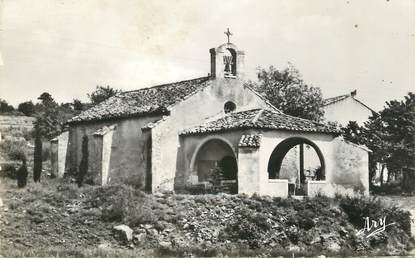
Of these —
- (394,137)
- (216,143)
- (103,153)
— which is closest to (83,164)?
(103,153)

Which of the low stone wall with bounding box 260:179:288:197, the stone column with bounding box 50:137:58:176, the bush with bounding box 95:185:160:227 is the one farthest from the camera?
the stone column with bounding box 50:137:58:176

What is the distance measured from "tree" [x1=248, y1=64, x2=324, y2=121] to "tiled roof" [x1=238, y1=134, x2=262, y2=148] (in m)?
13.8

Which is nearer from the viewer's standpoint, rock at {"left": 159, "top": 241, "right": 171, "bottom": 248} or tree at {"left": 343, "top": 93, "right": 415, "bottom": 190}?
rock at {"left": 159, "top": 241, "right": 171, "bottom": 248}

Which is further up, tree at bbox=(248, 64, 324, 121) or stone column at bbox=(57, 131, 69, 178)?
tree at bbox=(248, 64, 324, 121)

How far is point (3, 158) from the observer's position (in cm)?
4106

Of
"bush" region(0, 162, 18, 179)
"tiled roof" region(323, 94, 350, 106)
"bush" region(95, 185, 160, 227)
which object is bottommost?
"bush" region(95, 185, 160, 227)

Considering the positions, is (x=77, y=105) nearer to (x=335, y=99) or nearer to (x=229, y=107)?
(x=335, y=99)

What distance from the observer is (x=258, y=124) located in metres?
28.8

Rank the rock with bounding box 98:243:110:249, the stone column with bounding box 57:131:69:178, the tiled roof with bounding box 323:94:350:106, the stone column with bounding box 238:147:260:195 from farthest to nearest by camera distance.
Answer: the tiled roof with bounding box 323:94:350:106 → the stone column with bounding box 57:131:69:178 → the stone column with bounding box 238:147:260:195 → the rock with bounding box 98:243:110:249

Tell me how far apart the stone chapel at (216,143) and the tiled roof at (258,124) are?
0.06 meters

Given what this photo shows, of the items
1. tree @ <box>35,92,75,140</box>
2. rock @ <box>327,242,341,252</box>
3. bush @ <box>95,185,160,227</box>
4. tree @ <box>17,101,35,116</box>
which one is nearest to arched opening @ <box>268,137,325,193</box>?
rock @ <box>327,242,341,252</box>

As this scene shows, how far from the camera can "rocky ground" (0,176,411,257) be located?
21.5 metres

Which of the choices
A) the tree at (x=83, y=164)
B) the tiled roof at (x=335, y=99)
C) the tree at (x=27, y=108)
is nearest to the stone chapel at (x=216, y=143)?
the tree at (x=83, y=164)

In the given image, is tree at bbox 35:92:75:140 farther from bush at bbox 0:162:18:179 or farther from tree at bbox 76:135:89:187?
tree at bbox 76:135:89:187
